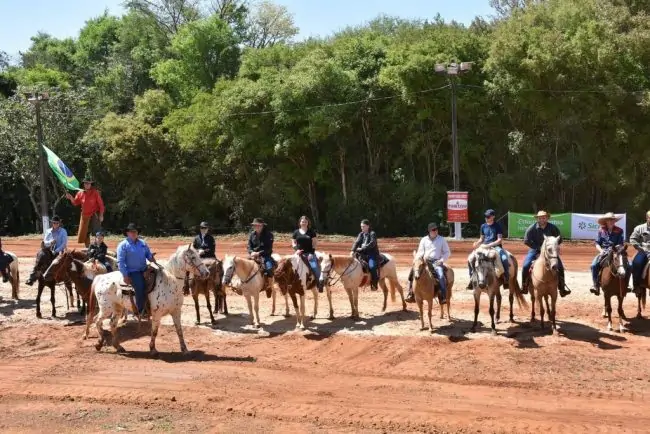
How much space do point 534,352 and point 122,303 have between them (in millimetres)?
8688

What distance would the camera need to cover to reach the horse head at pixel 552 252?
46.4ft

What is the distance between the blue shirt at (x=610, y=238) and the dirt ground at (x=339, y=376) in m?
1.93

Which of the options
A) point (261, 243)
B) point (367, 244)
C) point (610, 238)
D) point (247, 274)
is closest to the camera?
point (610, 238)

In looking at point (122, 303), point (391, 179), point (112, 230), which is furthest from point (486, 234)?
point (112, 230)

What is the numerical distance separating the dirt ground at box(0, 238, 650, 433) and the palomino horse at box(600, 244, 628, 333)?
17.9 inches

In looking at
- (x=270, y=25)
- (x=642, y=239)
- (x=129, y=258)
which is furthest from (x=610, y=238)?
(x=270, y=25)

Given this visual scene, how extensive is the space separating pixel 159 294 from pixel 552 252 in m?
8.30

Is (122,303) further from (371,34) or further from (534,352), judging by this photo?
(371,34)

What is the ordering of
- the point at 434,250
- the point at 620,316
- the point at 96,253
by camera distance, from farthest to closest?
the point at 96,253
the point at 434,250
the point at 620,316

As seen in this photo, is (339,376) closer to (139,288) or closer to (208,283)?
(139,288)

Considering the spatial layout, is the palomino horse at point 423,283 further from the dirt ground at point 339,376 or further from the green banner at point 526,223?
the green banner at point 526,223

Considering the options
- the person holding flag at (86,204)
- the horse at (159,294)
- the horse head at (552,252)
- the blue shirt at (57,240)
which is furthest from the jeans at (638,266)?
the blue shirt at (57,240)

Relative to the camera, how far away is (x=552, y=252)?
14.2 m

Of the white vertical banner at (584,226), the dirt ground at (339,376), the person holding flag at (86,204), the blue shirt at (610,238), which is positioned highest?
the person holding flag at (86,204)
